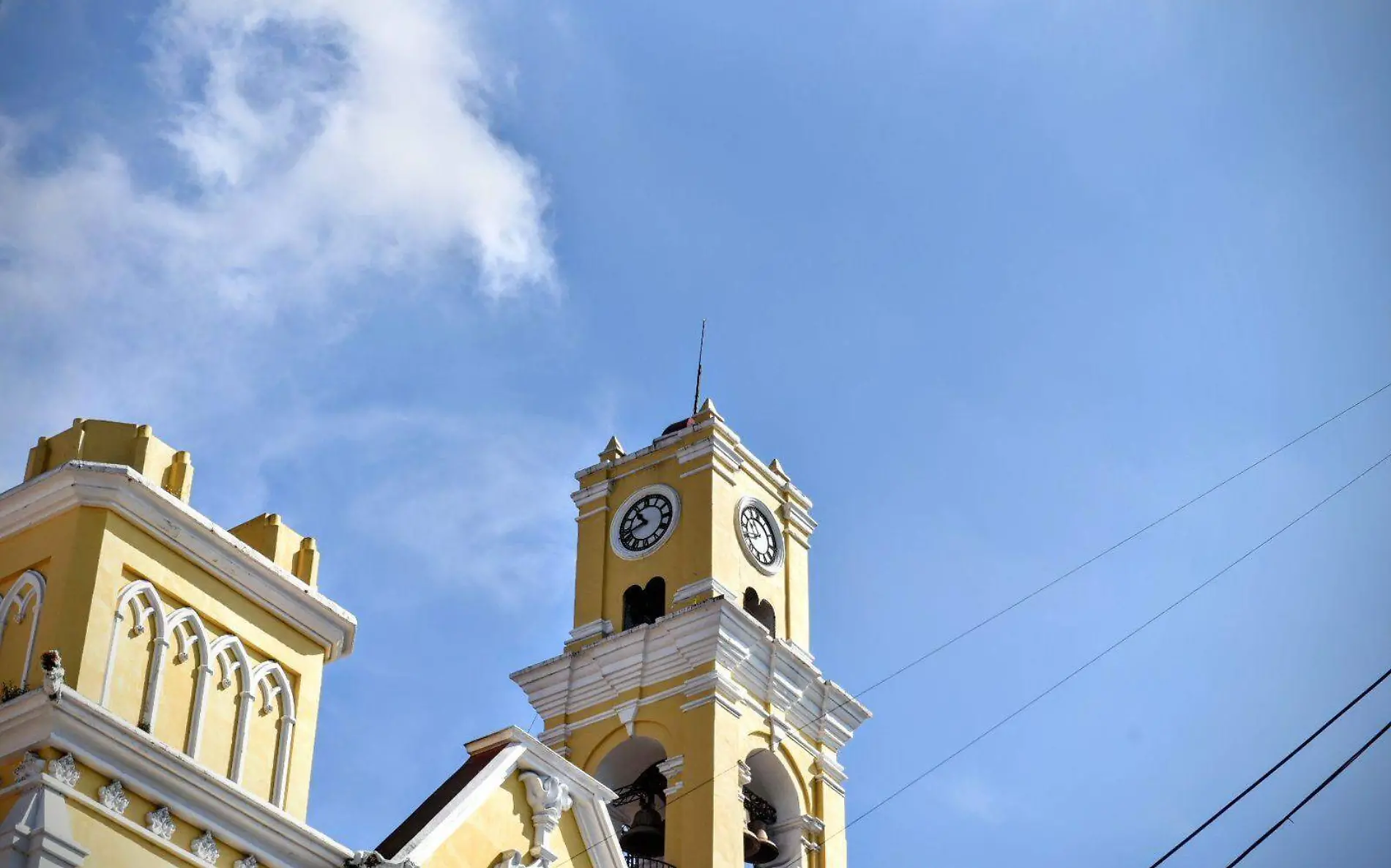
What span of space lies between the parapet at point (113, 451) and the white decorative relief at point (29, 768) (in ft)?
9.87

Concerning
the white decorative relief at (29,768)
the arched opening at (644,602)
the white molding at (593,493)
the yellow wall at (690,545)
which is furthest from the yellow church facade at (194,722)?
the white molding at (593,493)

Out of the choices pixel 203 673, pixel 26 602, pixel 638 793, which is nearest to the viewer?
pixel 26 602

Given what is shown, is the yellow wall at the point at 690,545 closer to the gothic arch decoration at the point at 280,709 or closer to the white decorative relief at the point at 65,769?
the gothic arch decoration at the point at 280,709

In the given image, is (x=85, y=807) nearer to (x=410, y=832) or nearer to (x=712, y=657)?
(x=410, y=832)

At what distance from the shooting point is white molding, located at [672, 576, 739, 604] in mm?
30719

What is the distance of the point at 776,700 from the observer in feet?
102

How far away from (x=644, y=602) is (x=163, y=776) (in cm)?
1482

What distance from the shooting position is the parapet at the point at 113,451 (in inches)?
747

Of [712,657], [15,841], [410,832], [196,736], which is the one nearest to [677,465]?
[712,657]

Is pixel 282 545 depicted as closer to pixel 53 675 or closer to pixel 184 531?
pixel 184 531

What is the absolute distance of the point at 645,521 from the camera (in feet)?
107

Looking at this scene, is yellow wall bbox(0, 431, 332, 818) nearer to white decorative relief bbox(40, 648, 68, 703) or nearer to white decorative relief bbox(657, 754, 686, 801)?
white decorative relief bbox(40, 648, 68, 703)

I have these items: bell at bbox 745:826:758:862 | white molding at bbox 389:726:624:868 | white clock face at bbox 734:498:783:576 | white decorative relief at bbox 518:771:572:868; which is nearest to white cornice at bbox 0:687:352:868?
white molding at bbox 389:726:624:868

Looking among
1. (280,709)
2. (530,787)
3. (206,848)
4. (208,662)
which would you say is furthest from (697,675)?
(206,848)
